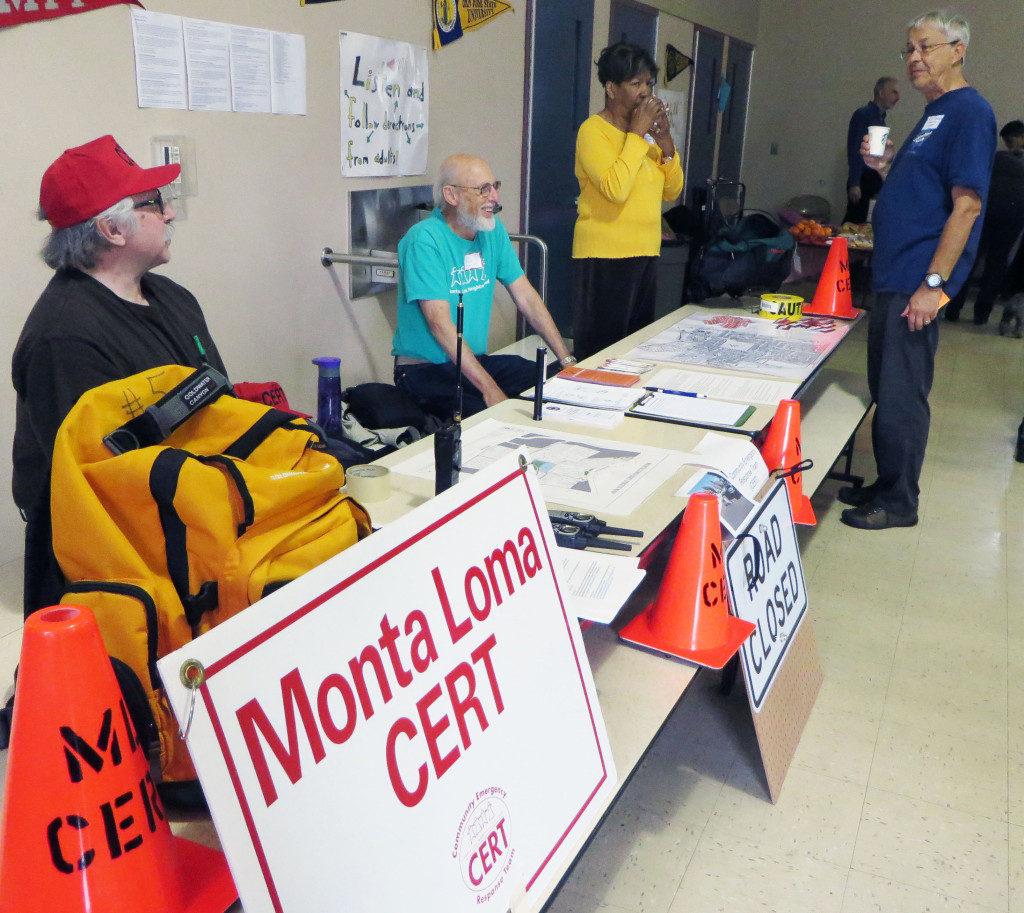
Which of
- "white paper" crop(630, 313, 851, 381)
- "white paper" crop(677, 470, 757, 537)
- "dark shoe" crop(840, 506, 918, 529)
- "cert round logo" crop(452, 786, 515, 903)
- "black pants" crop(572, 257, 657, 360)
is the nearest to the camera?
"cert round logo" crop(452, 786, 515, 903)

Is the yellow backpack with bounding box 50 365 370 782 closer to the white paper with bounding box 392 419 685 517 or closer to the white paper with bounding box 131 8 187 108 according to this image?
the white paper with bounding box 392 419 685 517

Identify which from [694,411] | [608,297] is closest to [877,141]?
[608,297]

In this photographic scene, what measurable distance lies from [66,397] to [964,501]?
310 centimetres

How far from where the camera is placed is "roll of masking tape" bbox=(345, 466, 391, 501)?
156cm

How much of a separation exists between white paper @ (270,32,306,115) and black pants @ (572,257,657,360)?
3.81 ft

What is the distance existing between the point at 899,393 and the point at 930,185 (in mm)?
658

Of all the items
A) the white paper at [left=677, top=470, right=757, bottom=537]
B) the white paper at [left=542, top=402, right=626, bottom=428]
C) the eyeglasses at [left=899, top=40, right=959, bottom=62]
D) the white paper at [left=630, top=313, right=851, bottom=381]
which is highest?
the eyeglasses at [left=899, top=40, right=959, bottom=62]

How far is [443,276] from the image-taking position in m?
2.79

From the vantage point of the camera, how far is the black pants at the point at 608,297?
3.45 metres

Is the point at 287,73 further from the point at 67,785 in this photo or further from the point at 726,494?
the point at 67,785

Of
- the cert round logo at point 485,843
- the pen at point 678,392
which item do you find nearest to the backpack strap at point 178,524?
the cert round logo at point 485,843

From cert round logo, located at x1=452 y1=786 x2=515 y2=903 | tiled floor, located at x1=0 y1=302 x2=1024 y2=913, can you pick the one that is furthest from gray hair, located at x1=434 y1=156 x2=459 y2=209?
cert round logo, located at x1=452 y1=786 x2=515 y2=903

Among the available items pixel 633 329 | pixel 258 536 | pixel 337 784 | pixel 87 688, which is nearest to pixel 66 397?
pixel 258 536

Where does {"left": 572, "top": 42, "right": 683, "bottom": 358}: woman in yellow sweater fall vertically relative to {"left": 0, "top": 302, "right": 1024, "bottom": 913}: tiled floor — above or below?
above
